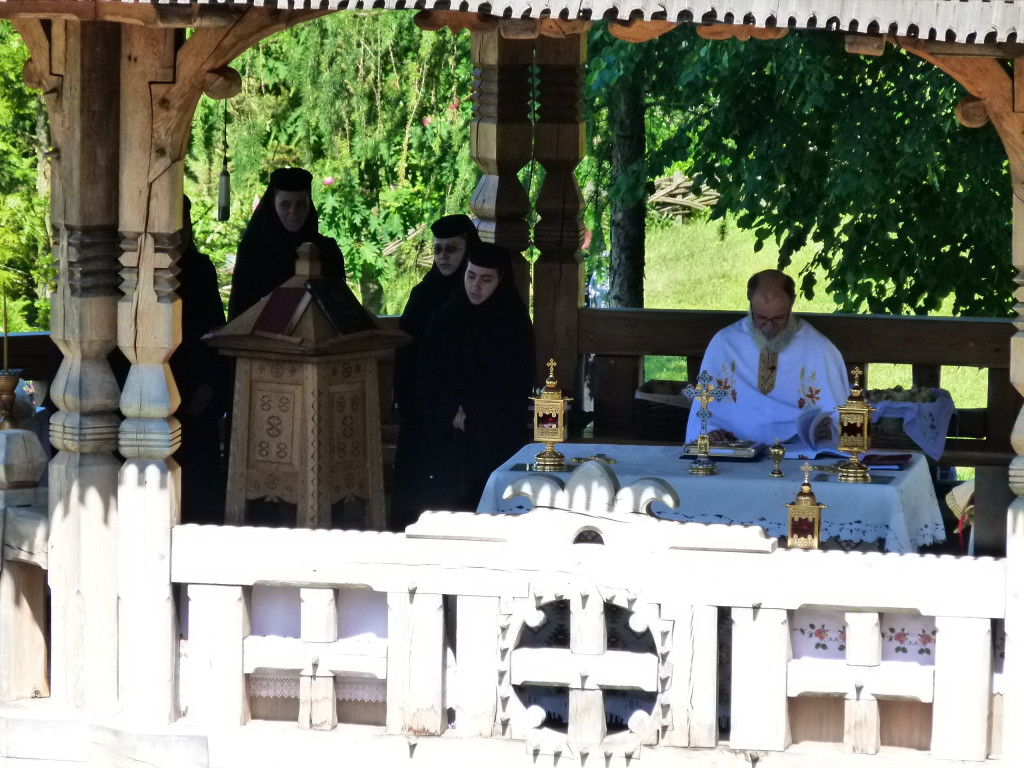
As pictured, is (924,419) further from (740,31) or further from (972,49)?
(740,31)

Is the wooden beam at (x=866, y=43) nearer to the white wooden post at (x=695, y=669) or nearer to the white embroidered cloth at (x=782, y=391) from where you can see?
the white wooden post at (x=695, y=669)

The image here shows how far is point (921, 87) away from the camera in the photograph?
37.8ft

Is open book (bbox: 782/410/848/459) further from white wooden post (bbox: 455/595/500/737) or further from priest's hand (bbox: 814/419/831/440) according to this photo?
white wooden post (bbox: 455/595/500/737)

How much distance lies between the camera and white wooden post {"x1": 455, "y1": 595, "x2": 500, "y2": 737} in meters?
6.84

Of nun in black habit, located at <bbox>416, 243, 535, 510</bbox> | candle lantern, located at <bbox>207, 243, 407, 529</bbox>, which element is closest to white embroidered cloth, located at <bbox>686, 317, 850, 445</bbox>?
nun in black habit, located at <bbox>416, 243, 535, 510</bbox>

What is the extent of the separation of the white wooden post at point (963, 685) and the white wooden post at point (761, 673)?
0.52 metres

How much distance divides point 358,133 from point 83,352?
7549 mm

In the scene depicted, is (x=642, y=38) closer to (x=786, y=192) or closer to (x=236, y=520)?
(x=236, y=520)

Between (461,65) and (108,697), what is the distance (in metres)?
A: 9.12

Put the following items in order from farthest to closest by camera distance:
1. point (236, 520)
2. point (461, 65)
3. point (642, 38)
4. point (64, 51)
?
Result: point (461, 65)
point (236, 520)
point (64, 51)
point (642, 38)

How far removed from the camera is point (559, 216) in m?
10.7

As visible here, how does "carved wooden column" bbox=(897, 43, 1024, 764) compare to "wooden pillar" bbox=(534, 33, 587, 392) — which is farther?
"wooden pillar" bbox=(534, 33, 587, 392)

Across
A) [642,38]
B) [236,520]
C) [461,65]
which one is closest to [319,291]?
[236,520]

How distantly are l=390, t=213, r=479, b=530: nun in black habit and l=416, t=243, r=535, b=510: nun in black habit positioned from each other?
0.18 metres
